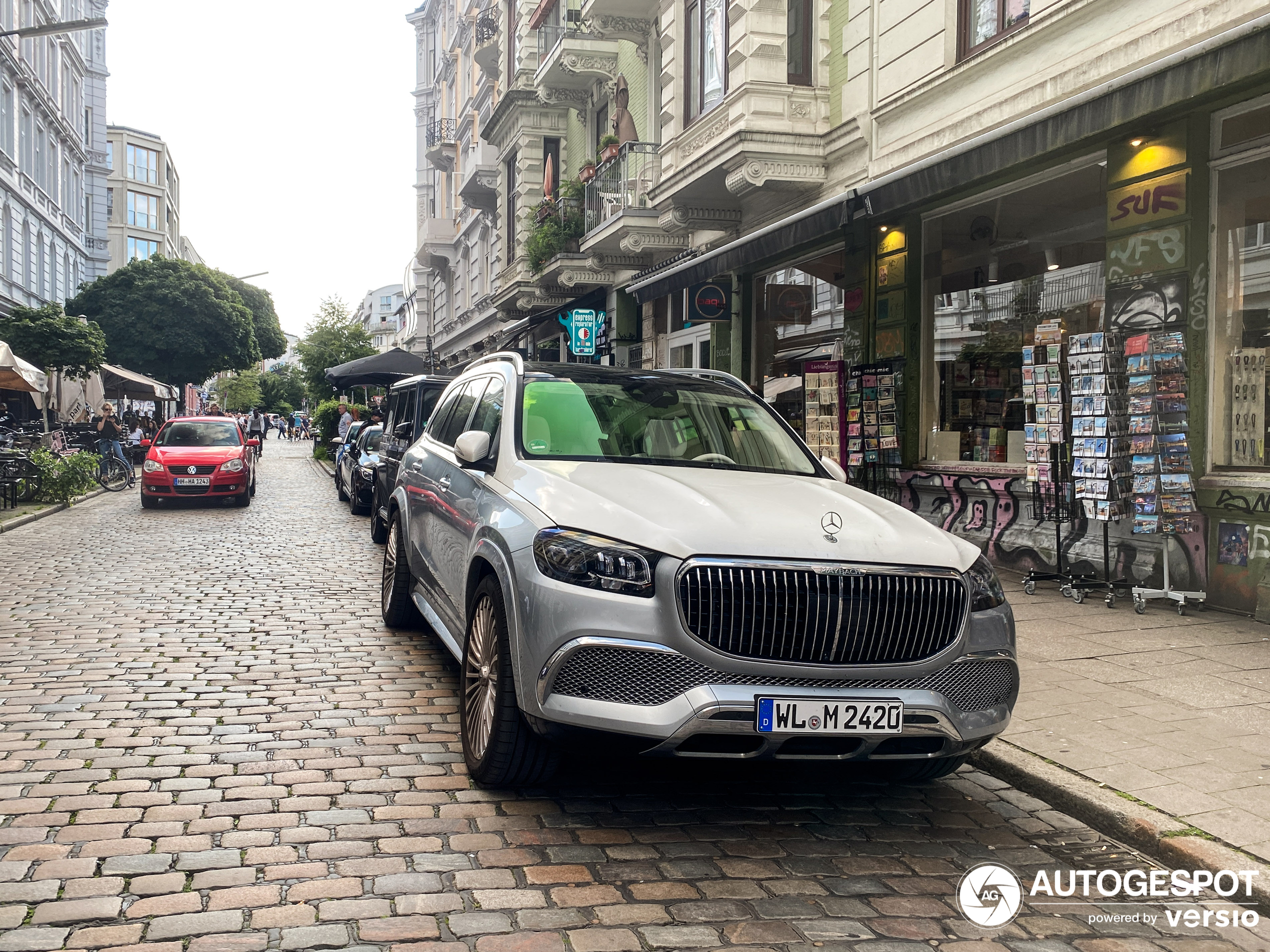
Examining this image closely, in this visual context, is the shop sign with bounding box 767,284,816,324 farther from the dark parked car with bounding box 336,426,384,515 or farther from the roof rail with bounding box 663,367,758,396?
the roof rail with bounding box 663,367,758,396

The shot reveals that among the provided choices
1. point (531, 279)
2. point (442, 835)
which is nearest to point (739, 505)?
point (442, 835)

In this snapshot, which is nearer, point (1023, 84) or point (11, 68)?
point (1023, 84)

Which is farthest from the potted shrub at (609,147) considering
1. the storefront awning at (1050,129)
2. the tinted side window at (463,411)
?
the tinted side window at (463,411)

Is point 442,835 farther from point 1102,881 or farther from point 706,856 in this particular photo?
point 1102,881

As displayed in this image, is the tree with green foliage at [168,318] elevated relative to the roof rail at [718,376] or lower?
elevated

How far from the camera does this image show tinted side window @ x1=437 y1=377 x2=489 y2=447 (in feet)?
20.1

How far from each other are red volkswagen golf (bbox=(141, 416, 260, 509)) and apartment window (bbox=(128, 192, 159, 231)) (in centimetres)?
7044

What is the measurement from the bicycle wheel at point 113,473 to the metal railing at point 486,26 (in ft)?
55.5

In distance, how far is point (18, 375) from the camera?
1994cm

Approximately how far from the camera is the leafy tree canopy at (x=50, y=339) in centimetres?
2644

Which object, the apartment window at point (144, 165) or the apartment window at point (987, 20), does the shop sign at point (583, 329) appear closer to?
the apartment window at point (987, 20)

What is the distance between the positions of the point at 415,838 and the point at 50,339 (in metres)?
27.1

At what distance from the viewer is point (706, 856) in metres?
3.72

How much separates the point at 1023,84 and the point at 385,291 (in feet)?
581
